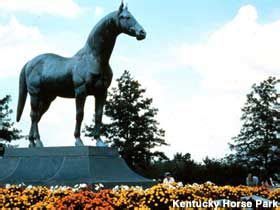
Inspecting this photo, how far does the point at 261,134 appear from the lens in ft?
132

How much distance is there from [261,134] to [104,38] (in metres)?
29.5

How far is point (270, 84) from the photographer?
4244 centimetres

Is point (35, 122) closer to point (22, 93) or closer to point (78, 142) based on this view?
point (22, 93)

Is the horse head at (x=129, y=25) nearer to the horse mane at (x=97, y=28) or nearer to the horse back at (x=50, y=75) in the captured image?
the horse mane at (x=97, y=28)

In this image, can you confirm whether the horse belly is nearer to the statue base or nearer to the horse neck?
the horse neck

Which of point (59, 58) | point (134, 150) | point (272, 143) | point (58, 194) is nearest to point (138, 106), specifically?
point (134, 150)

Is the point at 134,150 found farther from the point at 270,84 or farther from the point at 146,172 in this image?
the point at 270,84

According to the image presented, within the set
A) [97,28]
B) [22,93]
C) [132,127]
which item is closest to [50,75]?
[22,93]

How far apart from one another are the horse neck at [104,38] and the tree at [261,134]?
87.4 feet

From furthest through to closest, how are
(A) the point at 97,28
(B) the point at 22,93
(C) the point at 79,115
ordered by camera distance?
(B) the point at 22,93
(C) the point at 79,115
(A) the point at 97,28

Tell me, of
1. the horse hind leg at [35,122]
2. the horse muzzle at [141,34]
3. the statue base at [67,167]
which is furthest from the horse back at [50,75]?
the horse muzzle at [141,34]

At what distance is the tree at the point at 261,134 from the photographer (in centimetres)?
3838

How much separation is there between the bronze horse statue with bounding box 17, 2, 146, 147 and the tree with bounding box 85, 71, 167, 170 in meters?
23.4

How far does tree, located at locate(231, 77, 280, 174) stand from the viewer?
38375 mm
